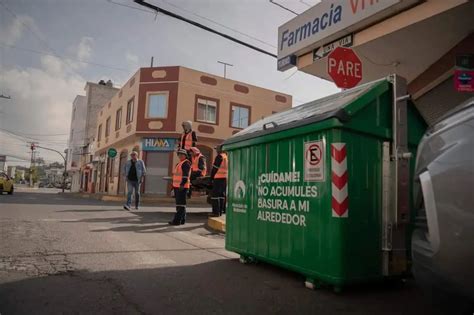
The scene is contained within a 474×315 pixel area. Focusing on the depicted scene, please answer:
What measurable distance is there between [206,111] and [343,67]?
20436 mm

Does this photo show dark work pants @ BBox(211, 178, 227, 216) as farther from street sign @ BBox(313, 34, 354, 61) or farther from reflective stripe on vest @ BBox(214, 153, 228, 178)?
street sign @ BBox(313, 34, 354, 61)

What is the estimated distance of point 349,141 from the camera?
357 cm

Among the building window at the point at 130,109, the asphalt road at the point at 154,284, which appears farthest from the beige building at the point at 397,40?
the building window at the point at 130,109

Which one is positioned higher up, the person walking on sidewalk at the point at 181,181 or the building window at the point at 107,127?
the building window at the point at 107,127

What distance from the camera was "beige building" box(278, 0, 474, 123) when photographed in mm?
6504

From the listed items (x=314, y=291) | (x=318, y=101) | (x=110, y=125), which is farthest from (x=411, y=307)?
(x=110, y=125)

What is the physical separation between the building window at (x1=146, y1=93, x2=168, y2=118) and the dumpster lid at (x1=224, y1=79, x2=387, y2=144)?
20.4 m

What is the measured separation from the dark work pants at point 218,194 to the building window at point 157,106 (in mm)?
16069

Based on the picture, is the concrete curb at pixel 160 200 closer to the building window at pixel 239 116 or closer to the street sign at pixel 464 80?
the building window at pixel 239 116

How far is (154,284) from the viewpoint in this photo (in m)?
3.76

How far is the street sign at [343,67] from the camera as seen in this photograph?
A: 239 inches

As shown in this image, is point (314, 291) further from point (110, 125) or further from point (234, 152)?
point (110, 125)

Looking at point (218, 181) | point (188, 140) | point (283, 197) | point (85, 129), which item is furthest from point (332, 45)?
point (85, 129)

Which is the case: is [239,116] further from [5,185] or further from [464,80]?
[464,80]
